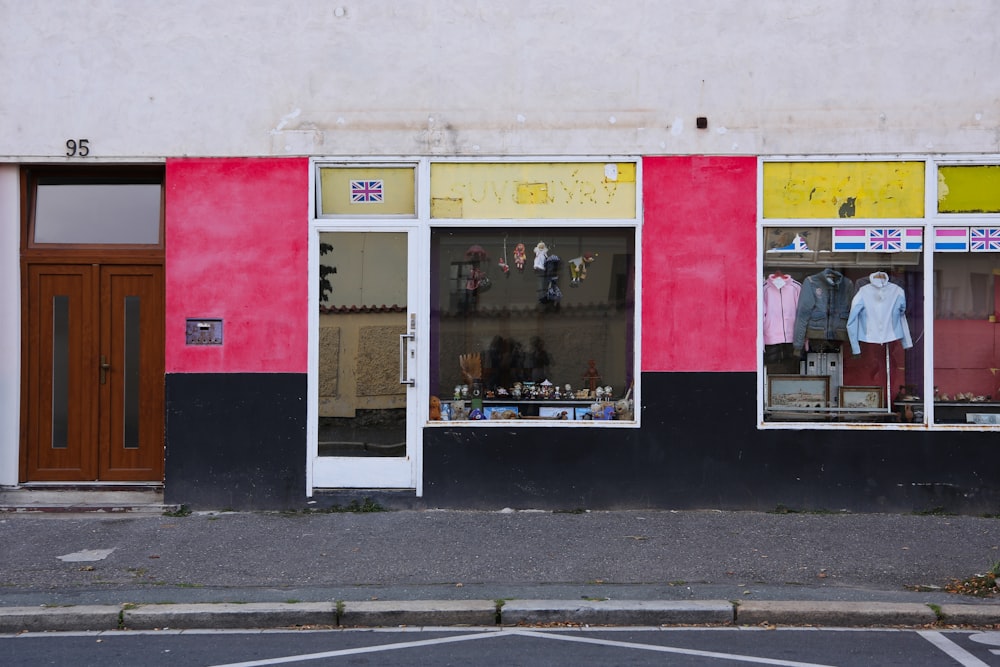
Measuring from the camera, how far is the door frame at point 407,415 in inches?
372

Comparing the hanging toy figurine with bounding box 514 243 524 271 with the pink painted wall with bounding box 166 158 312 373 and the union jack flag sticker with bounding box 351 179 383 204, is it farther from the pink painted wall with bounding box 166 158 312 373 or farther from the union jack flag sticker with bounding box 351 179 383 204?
the pink painted wall with bounding box 166 158 312 373

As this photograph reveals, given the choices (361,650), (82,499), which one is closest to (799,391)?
(361,650)

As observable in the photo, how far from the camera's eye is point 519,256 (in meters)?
9.65

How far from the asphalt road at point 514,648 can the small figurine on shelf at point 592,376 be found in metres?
3.49

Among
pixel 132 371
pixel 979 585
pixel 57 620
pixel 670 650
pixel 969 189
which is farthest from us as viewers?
pixel 132 371

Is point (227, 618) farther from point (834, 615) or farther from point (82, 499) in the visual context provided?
point (834, 615)

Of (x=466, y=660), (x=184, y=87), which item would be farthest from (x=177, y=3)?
(x=466, y=660)

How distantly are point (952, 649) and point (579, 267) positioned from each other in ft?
16.0

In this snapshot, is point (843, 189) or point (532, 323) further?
point (532, 323)

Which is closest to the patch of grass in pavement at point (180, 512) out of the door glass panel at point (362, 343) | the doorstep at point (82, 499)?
the doorstep at point (82, 499)

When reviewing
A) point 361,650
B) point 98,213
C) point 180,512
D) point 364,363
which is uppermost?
point 98,213

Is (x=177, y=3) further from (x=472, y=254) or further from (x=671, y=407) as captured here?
(x=671, y=407)

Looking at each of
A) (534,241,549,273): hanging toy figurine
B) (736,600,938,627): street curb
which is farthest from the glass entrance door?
(736,600,938,627): street curb

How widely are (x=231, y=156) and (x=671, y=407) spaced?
16.0 feet
